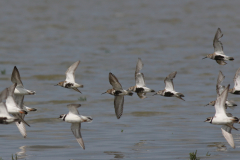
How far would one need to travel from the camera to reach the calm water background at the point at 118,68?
21844 millimetres

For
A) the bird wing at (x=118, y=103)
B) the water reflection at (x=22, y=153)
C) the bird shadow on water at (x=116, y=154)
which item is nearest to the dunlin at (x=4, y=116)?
the water reflection at (x=22, y=153)

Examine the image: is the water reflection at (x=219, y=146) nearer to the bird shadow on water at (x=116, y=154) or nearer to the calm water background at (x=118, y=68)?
the calm water background at (x=118, y=68)

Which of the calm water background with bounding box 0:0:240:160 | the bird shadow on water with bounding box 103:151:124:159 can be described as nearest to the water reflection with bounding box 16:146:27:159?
the calm water background with bounding box 0:0:240:160

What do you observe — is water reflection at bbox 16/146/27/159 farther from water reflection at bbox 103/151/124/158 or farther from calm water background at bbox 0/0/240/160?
water reflection at bbox 103/151/124/158

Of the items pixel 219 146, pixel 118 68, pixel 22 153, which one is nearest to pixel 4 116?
pixel 22 153

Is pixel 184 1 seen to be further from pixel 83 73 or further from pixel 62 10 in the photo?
pixel 83 73

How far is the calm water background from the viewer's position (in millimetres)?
21844

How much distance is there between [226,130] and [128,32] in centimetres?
5183

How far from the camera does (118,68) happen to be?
44688 millimetres

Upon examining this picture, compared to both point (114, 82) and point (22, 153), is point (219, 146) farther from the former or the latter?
point (22, 153)

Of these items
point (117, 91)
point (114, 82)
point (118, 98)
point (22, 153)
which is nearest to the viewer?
point (114, 82)

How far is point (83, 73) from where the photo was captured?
42.4 m

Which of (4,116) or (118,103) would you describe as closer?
(4,116)

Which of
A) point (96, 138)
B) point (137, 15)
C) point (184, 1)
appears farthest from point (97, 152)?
point (184, 1)
